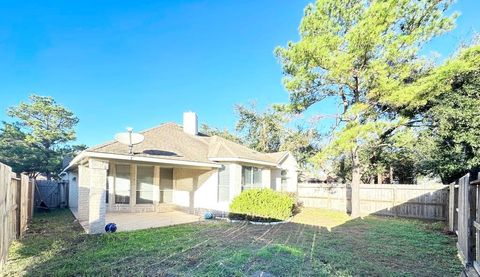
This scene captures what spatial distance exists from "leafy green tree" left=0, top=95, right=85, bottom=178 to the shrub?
2122cm

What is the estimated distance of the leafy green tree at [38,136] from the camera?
23719mm

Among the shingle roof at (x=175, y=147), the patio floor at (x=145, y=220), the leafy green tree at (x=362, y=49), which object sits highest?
the leafy green tree at (x=362, y=49)

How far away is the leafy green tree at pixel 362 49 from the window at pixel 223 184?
15.8 feet

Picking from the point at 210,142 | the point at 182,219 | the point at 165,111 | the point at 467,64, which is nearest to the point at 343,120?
the point at 467,64

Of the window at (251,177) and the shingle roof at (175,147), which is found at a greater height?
Answer: the shingle roof at (175,147)

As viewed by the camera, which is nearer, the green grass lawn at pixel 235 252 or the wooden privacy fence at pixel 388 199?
the green grass lawn at pixel 235 252

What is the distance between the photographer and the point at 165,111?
28.9 m

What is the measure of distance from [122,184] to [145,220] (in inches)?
112

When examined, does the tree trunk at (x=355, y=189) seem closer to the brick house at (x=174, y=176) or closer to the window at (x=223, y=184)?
the brick house at (x=174, y=176)

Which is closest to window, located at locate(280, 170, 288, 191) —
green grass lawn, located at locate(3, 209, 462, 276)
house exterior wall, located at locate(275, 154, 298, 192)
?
house exterior wall, located at locate(275, 154, 298, 192)

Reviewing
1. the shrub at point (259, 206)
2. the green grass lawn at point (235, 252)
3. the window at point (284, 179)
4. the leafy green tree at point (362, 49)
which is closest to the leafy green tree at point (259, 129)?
the window at point (284, 179)

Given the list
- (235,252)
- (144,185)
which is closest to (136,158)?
(144,185)

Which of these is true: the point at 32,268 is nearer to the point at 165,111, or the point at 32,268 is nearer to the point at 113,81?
the point at 113,81

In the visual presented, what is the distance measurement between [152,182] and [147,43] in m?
8.55
